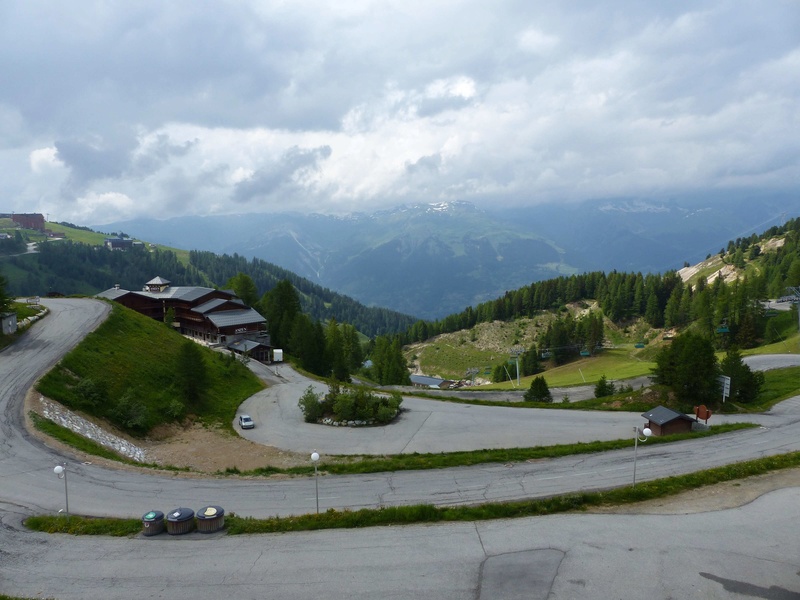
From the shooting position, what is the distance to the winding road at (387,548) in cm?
1526

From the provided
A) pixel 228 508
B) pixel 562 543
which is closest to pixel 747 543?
pixel 562 543

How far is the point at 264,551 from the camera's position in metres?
17.4

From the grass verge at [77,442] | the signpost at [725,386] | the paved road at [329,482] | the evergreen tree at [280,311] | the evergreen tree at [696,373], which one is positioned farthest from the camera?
the evergreen tree at [280,311]

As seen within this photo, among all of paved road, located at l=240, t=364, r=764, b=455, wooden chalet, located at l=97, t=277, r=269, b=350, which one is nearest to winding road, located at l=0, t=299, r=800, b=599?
paved road, located at l=240, t=364, r=764, b=455

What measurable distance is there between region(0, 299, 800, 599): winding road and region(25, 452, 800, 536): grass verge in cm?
57

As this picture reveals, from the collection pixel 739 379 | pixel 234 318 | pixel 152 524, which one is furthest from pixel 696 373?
pixel 234 318

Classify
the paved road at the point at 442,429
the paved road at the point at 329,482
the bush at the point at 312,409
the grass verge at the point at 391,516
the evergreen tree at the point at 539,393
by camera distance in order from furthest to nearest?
1. the evergreen tree at the point at 539,393
2. the bush at the point at 312,409
3. the paved road at the point at 442,429
4. the paved road at the point at 329,482
5. the grass verge at the point at 391,516

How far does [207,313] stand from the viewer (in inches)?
2908

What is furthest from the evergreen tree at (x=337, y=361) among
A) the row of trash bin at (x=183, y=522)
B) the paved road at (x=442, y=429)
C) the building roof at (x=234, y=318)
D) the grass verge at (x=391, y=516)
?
the row of trash bin at (x=183, y=522)

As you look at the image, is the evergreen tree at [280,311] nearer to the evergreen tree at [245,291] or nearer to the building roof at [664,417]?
the evergreen tree at [245,291]

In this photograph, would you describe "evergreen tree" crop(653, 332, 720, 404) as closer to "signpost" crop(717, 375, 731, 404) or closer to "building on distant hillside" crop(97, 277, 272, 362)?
"signpost" crop(717, 375, 731, 404)

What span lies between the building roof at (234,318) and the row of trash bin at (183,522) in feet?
183

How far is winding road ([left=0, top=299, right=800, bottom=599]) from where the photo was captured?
15258 mm

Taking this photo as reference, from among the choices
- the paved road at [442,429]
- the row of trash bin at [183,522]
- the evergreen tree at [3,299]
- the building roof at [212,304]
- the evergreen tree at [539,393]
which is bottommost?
the evergreen tree at [539,393]
